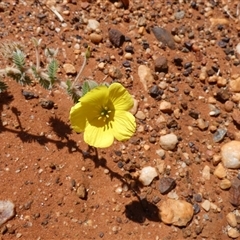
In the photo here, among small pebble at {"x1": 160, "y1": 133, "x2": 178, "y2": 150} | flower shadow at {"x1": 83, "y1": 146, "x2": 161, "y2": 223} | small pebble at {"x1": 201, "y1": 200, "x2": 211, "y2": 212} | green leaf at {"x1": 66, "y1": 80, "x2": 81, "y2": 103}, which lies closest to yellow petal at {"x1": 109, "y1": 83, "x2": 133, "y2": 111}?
green leaf at {"x1": 66, "y1": 80, "x2": 81, "y2": 103}

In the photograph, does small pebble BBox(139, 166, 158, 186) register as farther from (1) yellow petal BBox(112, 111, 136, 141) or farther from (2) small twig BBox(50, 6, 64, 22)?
(2) small twig BBox(50, 6, 64, 22)

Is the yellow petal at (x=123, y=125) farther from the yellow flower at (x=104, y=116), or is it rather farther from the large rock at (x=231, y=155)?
the large rock at (x=231, y=155)

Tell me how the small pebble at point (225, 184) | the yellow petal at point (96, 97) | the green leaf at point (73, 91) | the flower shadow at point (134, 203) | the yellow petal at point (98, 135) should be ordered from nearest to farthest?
1. the yellow petal at point (96, 97)
2. the yellow petal at point (98, 135)
3. the green leaf at point (73, 91)
4. the flower shadow at point (134, 203)
5. the small pebble at point (225, 184)

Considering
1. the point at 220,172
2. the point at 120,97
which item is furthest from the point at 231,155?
the point at 120,97

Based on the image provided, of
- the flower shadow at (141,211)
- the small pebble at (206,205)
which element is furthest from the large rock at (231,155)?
the flower shadow at (141,211)

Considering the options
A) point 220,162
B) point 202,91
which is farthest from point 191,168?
point 202,91

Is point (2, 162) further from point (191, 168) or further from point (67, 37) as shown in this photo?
point (191, 168)

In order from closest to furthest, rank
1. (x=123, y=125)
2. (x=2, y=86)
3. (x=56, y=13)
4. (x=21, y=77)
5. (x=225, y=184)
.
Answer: (x=123, y=125), (x=21, y=77), (x=2, y=86), (x=225, y=184), (x=56, y=13)

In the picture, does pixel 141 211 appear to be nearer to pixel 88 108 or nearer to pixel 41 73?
pixel 88 108
